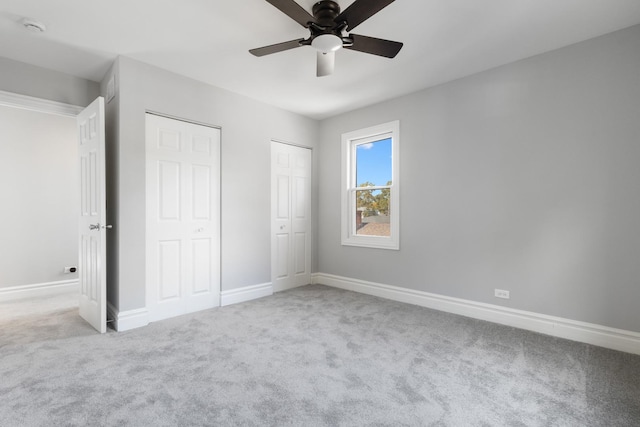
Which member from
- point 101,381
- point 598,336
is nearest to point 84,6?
point 101,381

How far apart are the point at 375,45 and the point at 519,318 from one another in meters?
2.86

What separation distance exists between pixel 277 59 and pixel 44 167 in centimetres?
388

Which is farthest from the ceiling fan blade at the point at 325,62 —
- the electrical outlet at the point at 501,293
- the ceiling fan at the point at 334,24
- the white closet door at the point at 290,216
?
the electrical outlet at the point at 501,293

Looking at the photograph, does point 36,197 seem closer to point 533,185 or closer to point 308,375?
point 308,375

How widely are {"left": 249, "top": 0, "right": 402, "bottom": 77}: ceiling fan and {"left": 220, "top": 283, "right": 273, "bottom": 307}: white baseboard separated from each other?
2.75 metres

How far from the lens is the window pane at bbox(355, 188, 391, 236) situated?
4.22 m

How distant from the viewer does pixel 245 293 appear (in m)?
3.97

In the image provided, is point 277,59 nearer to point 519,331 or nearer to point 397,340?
point 397,340

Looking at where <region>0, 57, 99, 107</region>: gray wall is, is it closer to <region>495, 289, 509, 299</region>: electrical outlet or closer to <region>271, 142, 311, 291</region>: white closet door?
<region>271, 142, 311, 291</region>: white closet door

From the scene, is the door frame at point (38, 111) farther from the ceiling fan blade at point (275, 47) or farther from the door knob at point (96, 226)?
the ceiling fan blade at point (275, 47)

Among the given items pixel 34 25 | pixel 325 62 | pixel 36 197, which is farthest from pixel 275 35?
pixel 36 197

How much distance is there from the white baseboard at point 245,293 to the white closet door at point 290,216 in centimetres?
20

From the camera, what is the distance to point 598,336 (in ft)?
8.50

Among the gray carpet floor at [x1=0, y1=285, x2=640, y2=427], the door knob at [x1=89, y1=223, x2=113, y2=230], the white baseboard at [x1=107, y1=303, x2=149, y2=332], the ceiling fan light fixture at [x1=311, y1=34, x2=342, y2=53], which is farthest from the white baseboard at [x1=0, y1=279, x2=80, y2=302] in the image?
the ceiling fan light fixture at [x1=311, y1=34, x2=342, y2=53]
